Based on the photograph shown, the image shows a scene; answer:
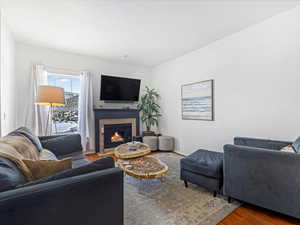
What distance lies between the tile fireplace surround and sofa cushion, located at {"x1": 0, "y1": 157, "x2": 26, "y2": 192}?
3213mm

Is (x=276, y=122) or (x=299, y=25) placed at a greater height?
(x=299, y=25)

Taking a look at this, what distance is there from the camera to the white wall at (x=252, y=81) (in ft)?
7.52

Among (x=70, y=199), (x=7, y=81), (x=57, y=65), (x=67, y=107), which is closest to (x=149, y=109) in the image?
(x=67, y=107)

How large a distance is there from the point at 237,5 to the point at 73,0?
88.0 inches

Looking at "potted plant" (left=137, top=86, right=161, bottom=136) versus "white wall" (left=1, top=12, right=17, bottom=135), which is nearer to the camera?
"white wall" (left=1, top=12, right=17, bottom=135)

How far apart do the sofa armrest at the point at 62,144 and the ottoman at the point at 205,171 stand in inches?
70.3

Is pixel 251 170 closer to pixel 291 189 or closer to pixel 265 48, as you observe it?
pixel 291 189

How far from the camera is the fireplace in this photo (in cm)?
445

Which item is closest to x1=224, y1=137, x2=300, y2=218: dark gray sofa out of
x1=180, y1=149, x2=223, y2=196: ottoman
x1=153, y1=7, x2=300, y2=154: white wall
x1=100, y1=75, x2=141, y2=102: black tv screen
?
x1=180, y1=149, x2=223, y2=196: ottoman

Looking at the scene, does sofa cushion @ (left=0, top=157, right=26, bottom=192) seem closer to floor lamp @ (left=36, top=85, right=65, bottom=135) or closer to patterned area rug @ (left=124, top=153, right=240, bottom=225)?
patterned area rug @ (left=124, top=153, right=240, bottom=225)

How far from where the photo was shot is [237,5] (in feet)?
7.12

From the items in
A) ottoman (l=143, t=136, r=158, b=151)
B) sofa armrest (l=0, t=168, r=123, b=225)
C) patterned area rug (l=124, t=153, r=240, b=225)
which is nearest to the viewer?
sofa armrest (l=0, t=168, r=123, b=225)

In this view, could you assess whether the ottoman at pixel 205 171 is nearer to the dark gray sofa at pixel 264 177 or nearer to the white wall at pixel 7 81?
the dark gray sofa at pixel 264 177

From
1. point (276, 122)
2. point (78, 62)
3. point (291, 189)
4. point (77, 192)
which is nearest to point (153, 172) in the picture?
point (77, 192)
